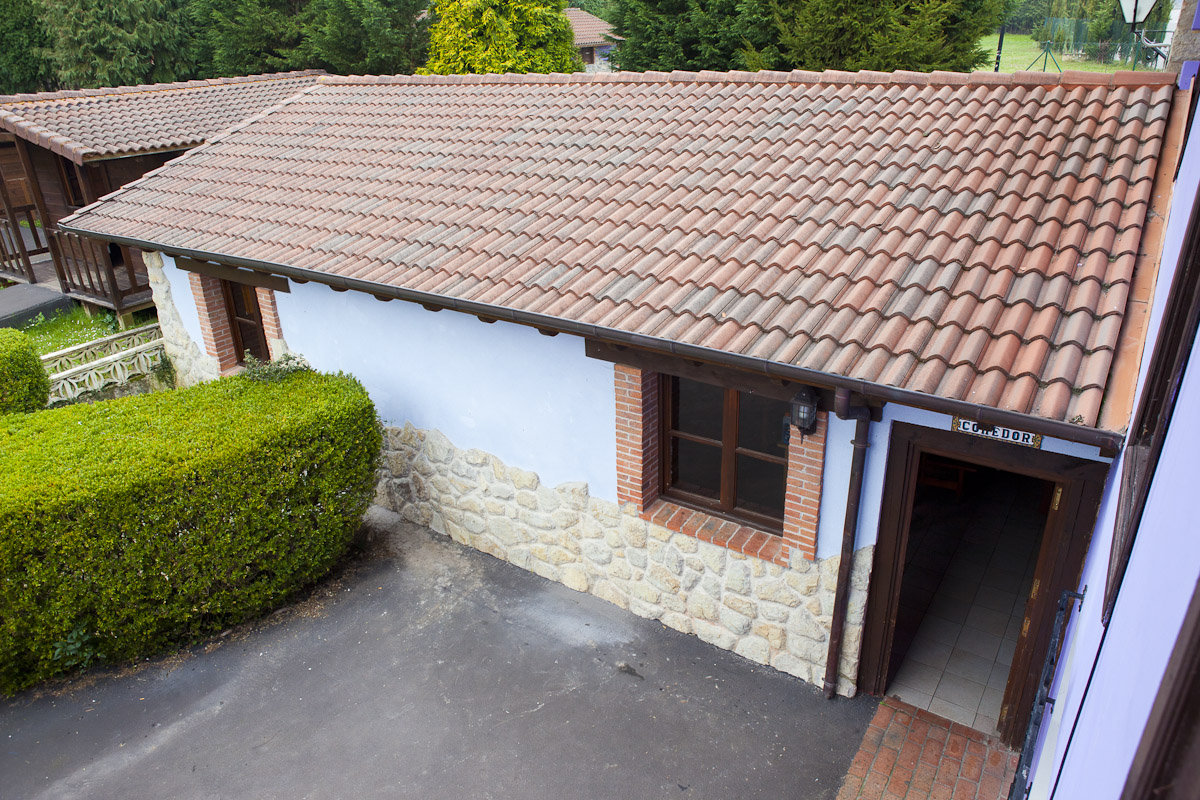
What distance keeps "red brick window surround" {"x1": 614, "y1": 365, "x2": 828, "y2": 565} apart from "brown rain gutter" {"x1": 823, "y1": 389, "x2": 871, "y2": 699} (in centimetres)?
25

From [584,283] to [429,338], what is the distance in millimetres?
2054

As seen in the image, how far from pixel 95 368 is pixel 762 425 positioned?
9.16 m

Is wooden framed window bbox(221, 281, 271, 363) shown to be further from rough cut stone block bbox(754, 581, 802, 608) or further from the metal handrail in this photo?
the metal handrail

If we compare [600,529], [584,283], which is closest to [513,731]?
[600,529]

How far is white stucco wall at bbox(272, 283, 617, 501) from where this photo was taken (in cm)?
632

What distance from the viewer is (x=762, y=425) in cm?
953

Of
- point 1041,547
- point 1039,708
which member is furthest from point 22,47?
point 1039,708

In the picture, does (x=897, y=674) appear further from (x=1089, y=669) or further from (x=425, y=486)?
(x=425, y=486)

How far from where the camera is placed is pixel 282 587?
676 centimetres

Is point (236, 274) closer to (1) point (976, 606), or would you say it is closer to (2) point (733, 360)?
(2) point (733, 360)

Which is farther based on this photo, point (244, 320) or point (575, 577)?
point (244, 320)

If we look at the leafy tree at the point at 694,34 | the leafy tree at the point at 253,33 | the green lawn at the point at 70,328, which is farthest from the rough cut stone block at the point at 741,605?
the leafy tree at the point at 253,33

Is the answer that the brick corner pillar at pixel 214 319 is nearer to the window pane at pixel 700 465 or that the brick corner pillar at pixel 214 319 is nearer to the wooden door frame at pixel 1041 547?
the window pane at pixel 700 465

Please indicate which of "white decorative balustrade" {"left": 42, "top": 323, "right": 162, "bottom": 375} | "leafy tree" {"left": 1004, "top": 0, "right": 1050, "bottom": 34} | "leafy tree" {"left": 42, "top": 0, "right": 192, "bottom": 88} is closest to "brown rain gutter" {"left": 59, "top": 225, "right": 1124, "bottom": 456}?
"white decorative balustrade" {"left": 42, "top": 323, "right": 162, "bottom": 375}
